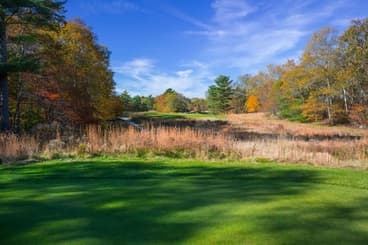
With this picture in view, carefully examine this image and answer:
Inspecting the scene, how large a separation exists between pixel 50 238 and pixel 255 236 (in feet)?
4.91

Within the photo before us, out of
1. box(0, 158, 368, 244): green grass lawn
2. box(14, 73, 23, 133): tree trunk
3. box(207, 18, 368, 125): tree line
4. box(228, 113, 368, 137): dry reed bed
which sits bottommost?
box(0, 158, 368, 244): green grass lawn

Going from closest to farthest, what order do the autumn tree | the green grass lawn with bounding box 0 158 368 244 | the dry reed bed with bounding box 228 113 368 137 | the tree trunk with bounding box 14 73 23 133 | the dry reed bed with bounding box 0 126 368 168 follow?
1. the green grass lawn with bounding box 0 158 368 244
2. the dry reed bed with bounding box 0 126 368 168
3. the tree trunk with bounding box 14 73 23 133
4. the autumn tree
5. the dry reed bed with bounding box 228 113 368 137

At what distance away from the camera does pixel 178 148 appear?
779cm

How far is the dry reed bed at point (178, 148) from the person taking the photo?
6.70 meters

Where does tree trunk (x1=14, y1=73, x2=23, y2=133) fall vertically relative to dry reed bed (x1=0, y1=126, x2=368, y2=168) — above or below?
above

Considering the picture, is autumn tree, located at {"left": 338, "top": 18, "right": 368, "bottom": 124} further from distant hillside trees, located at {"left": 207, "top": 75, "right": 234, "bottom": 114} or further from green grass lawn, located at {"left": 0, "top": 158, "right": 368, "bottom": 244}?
distant hillside trees, located at {"left": 207, "top": 75, "right": 234, "bottom": 114}

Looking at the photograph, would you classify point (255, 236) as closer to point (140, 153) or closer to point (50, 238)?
point (50, 238)

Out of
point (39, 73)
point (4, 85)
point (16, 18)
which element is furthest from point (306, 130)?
point (16, 18)

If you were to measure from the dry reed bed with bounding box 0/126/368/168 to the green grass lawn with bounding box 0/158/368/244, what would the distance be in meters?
3.56

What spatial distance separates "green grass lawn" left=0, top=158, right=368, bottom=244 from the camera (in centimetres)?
167

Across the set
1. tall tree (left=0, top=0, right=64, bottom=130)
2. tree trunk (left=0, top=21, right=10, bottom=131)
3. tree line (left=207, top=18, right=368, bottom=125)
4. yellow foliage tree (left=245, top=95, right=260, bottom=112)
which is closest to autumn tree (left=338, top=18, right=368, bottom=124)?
tree line (left=207, top=18, right=368, bottom=125)

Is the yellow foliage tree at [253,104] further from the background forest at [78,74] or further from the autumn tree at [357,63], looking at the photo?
the autumn tree at [357,63]

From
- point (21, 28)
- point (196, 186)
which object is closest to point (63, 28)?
point (21, 28)

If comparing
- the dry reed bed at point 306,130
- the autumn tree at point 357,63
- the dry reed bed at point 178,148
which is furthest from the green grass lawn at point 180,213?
the autumn tree at point 357,63
